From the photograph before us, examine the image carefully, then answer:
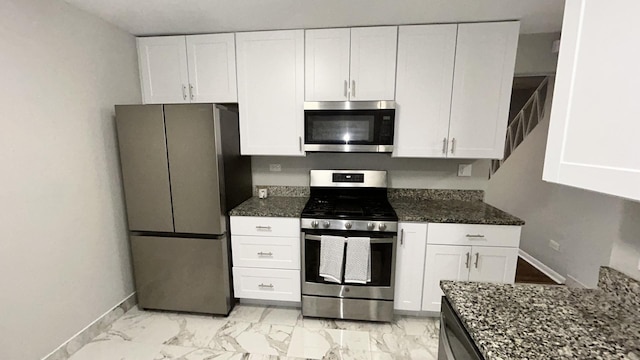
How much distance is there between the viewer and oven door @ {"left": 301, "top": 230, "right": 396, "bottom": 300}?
1.99 meters

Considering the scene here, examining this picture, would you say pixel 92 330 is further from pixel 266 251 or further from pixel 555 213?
pixel 555 213

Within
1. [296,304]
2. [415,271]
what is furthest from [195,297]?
[415,271]

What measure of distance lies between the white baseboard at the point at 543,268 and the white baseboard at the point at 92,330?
430 cm

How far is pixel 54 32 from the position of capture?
167 cm

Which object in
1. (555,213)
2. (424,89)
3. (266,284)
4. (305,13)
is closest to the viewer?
(305,13)

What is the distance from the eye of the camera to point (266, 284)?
2.21 m

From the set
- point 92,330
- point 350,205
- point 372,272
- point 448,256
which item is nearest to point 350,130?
point 350,205

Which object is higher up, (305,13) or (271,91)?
(305,13)

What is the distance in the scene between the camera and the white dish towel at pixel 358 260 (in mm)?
1969

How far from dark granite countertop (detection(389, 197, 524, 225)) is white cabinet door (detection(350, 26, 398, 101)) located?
38.2 inches

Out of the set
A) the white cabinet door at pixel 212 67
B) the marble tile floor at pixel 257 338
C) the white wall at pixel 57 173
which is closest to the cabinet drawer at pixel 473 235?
the marble tile floor at pixel 257 338

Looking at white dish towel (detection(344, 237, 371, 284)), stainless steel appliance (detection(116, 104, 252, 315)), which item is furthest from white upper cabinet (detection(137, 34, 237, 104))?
white dish towel (detection(344, 237, 371, 284))

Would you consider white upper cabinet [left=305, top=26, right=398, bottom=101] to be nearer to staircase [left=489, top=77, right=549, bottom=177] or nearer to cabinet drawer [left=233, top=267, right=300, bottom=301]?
cabinet drawer [left=233, top=267, right=300, bottom=301]

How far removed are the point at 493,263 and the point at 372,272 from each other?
95 centimetres
